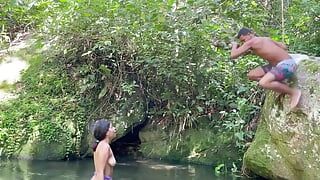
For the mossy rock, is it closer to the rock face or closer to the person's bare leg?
the rock face

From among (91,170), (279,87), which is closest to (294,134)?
(279,87)

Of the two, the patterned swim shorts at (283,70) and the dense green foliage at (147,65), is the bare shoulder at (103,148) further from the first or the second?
the dense green foliage at (147,65)

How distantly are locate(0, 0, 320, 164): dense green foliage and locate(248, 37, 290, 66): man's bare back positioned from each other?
1.89 meters

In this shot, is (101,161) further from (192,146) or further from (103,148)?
(192,146)

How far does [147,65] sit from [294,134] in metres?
3.30

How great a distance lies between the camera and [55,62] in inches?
369

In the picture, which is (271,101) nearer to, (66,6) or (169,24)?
(169,24)

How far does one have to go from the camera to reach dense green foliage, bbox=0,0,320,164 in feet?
26.6

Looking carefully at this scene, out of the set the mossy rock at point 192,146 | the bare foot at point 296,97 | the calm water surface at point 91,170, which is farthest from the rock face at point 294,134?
the mossy rock at point 192,146

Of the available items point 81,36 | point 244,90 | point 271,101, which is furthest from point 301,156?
point 81,36

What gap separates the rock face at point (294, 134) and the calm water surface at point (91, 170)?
0.91 metres

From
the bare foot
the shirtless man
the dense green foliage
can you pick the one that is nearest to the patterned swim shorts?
the shirtless man

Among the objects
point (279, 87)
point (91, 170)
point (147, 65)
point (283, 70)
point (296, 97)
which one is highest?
A: point (147, 65)

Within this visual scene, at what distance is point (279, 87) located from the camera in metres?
5.59
